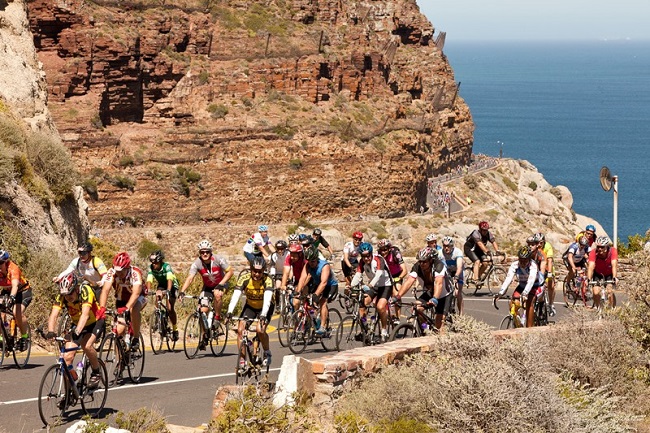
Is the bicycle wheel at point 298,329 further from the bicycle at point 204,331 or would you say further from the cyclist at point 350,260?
the cyclist at point 350,260

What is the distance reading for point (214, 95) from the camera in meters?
72.7

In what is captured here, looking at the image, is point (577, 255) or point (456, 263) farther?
point (577, 255)

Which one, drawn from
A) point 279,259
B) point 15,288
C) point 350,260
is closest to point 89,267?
point 15,288

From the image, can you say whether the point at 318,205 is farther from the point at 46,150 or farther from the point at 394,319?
the point at 394,319

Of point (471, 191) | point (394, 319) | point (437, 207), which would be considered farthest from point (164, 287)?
point (471, 191)

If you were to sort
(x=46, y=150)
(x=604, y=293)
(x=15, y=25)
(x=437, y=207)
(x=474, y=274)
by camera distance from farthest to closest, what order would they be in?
(x=437, y=207), (x=15, y=25), (x=474, y=274), (x=46, y=150), (x=604, y=293)

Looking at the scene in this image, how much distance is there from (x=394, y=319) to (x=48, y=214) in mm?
→ 8106

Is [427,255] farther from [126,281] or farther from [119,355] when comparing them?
[119,355]

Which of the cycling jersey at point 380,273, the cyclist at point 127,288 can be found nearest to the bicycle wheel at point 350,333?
the cycling jersey at point 380,273

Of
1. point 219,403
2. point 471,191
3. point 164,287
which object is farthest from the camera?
point 471,191

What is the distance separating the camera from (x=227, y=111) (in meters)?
72.1

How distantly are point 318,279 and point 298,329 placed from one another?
776mm

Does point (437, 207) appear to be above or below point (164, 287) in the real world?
below

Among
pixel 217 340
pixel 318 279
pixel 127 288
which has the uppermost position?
pixel 127 288
